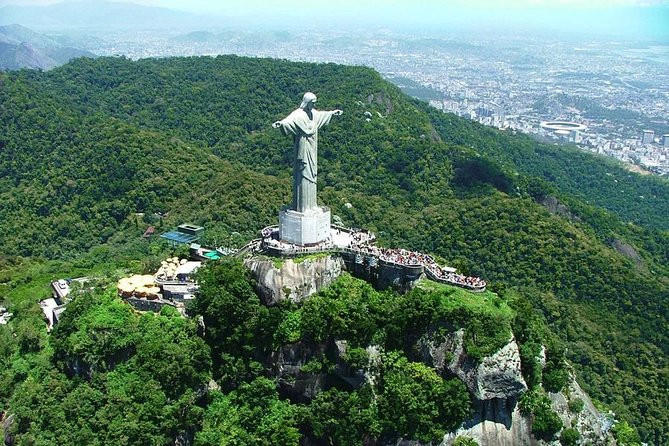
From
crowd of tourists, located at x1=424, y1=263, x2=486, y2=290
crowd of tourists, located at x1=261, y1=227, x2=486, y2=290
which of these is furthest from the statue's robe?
crowd of tourists, located at x1=424, y1=263, x2=486, y2=290

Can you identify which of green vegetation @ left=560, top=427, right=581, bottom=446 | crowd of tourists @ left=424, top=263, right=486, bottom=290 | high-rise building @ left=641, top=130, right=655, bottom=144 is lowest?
high-rise building @ left=641, top=130, right=655, bottom=144

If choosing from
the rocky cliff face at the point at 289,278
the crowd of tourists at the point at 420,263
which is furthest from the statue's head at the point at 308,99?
the rocky cliff face at the point at 289,278

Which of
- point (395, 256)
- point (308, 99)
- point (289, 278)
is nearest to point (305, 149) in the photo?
point (308, 99)

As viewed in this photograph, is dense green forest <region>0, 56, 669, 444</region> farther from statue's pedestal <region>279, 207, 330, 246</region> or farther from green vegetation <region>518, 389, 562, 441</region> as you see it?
statue's pedestal <region>279, 207, 330, 246</region>

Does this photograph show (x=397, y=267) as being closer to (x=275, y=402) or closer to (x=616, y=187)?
(x=275, y=402)

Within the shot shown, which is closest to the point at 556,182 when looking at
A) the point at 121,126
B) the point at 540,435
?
the point at 121,126

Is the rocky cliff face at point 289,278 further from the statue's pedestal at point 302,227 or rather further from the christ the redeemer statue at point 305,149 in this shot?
the christ the redeemer statue at point 305,149

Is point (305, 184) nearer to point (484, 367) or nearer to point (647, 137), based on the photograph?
point (484, 367)
